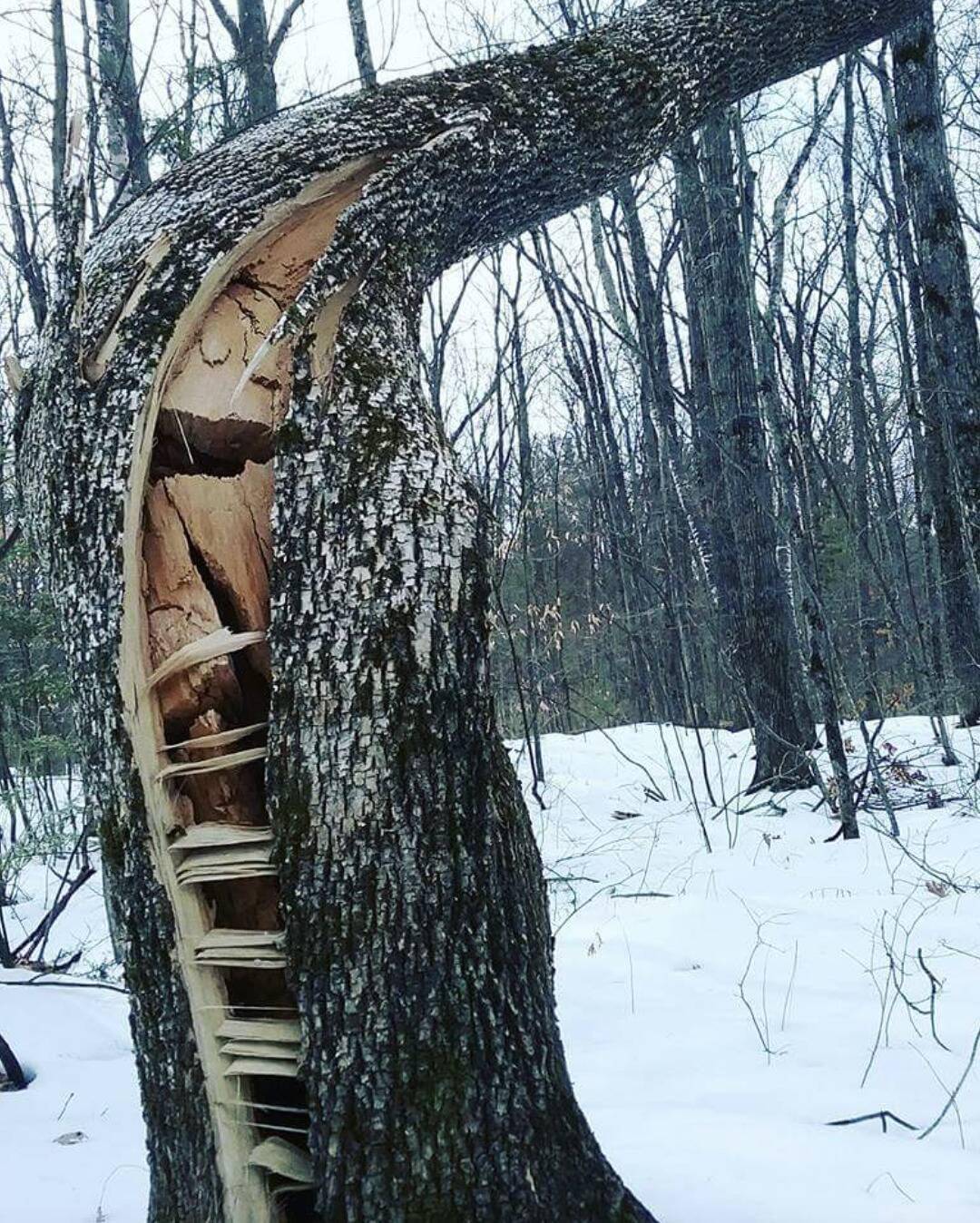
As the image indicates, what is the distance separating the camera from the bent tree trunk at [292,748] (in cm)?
130

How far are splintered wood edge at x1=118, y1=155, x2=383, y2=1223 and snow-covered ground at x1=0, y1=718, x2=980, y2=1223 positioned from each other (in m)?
0.68

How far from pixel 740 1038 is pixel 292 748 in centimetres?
166

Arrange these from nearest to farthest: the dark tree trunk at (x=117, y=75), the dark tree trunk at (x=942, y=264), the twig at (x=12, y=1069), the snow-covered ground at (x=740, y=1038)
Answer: the snow-covered ground at (x=740, y=1038), the twig at (x=12, y=1069), the dark tree trunk at (x=942, y=264), the dark tree trunk at (x=117, y=75)

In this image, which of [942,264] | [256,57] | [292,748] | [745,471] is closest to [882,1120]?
[292,748]

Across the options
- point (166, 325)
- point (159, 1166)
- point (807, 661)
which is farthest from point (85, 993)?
point (807, 661)

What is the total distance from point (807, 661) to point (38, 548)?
370 cm

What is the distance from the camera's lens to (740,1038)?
96.5 inches

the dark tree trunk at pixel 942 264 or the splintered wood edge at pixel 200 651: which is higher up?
the dark tree trunk at pixel 942 264

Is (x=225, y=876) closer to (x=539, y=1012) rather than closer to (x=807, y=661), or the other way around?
(x=539, y=1012)

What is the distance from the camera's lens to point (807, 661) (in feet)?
15.0

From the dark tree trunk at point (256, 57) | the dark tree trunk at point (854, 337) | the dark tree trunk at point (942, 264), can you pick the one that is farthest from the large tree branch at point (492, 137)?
the dark tree trunk at point (854, 337)

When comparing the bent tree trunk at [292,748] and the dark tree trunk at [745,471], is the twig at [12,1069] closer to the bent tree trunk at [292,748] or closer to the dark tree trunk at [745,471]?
the bent tree trunk at [292,748]

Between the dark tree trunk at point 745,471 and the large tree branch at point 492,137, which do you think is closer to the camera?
the large tree branch at point 492,137

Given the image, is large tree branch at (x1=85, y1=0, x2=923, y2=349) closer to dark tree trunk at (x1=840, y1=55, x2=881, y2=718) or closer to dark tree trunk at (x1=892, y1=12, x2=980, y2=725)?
dark tree trunk at (x1=892, y1=12, x2=980, y2=725)
